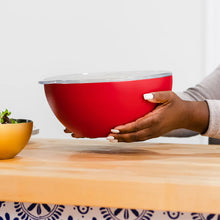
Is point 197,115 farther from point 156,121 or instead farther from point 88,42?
point 88,42

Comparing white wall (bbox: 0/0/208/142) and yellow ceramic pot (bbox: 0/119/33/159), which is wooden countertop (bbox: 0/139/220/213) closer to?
yellow ceramic pot (bbox: 0/119/33/159)

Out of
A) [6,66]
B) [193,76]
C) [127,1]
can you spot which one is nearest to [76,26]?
[127,1]

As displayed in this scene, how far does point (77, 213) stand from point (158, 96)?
32cm

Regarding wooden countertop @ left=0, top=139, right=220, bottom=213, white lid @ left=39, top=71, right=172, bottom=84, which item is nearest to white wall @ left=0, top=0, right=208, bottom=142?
white lid @ left=39, top=71, right=172, bottom=84

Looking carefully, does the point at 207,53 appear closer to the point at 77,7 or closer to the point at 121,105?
the point at 77,7

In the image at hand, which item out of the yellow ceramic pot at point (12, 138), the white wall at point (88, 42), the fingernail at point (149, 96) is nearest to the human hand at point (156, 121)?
the fingernail at point (149, 96)

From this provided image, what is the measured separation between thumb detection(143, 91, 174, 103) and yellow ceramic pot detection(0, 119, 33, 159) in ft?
0.92

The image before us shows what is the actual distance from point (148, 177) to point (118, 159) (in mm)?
204

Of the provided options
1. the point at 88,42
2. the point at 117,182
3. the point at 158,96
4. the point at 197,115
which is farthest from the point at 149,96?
the point at 88,42

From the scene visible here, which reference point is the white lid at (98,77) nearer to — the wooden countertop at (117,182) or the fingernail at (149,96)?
the fingernail at (149,96)

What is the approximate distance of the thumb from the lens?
3.09 ft

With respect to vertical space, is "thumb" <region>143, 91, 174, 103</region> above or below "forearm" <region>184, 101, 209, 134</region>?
above

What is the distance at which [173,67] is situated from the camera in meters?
2.75

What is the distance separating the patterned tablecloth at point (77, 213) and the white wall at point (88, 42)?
204cm
